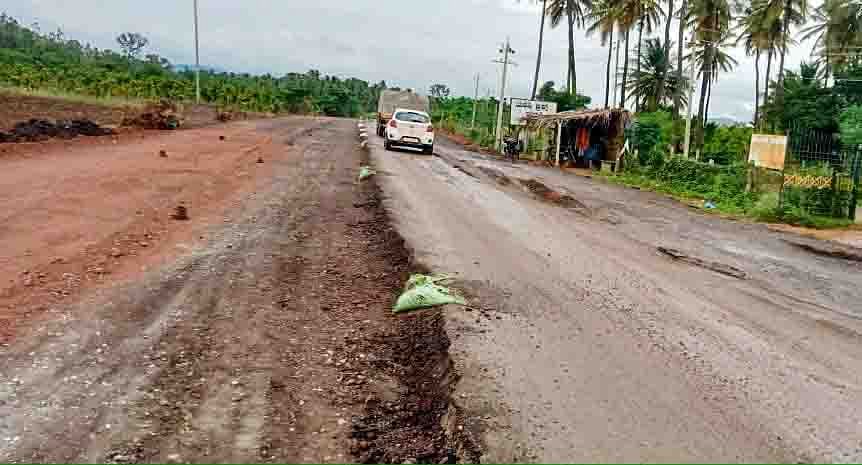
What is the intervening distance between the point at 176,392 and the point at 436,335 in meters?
1.98

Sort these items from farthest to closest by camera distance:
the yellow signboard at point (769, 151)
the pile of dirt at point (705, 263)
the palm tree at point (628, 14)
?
the palm tree at point (628, 14), the yellow signboard at point (769, 151), the pile of dirt at point (705, 263)

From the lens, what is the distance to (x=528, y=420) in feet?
12.4

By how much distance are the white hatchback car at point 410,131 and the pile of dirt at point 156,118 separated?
941cm

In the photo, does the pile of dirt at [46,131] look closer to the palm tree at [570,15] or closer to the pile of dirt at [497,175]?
the pile of dirt at [497,175]

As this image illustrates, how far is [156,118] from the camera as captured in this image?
2770 centimetres

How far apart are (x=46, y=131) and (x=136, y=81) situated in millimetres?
37224

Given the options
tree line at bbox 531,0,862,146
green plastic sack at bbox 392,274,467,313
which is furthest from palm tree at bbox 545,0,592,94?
green plastic sack at bbox 392,274,467,313

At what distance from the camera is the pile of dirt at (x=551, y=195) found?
15527mm

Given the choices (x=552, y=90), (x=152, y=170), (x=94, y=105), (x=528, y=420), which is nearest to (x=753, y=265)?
(x=528, y=420)

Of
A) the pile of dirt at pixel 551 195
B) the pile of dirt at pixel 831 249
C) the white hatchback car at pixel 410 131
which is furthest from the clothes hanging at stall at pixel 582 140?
the pile of dirt at pixel 831 249

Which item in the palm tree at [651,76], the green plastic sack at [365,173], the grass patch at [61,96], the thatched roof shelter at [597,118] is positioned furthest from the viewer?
the palm tree at [651,76]

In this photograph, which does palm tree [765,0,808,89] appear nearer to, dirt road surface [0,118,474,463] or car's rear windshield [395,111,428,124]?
car's rear windshield [395,111,428,124]

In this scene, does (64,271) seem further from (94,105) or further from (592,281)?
(94,105)

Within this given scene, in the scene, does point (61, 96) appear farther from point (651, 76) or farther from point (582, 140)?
point (651, 76)
